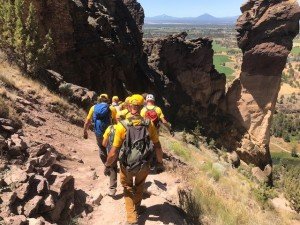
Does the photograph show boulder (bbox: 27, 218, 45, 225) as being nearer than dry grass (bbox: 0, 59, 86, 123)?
Yes

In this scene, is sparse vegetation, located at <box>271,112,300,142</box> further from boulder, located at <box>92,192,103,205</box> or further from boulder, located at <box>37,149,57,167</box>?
boulder, located at <box>37,149,57,167</box>

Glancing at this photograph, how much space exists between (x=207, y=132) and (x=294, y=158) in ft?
71.8

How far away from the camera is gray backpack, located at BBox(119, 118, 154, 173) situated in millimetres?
5410

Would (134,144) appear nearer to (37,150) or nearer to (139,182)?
(139,182)

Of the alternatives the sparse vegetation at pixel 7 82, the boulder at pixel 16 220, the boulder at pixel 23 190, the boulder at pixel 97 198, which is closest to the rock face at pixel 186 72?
the sparse vegetation at pixel 7 82

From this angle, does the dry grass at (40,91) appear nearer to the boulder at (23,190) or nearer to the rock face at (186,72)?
the boulder at (23,190)

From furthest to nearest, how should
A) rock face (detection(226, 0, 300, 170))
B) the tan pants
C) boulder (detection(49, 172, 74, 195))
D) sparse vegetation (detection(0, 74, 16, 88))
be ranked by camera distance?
rock face (detection(226, 0, 300, 170)) < sparse vegetation (detection(0, 74, 16, 88)) < boulder (detection(49, 172, 74, 195)) < the tan pants

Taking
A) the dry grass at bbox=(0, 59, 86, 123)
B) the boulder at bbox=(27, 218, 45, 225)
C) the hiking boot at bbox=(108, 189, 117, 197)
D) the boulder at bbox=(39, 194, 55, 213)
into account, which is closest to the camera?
the boulder at bbox=(27, 218, 45, 225)

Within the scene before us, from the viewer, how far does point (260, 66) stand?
89.4 ft

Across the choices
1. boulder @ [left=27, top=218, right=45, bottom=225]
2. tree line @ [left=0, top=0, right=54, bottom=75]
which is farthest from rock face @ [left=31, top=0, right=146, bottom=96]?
boulder @ [left=27, top=218, right=45, bottom=225]

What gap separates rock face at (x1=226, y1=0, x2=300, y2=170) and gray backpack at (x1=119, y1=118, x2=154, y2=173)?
23.1m

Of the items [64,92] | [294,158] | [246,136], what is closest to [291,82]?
[294,158]

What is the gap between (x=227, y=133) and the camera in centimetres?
2892

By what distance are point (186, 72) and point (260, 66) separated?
225 inches
